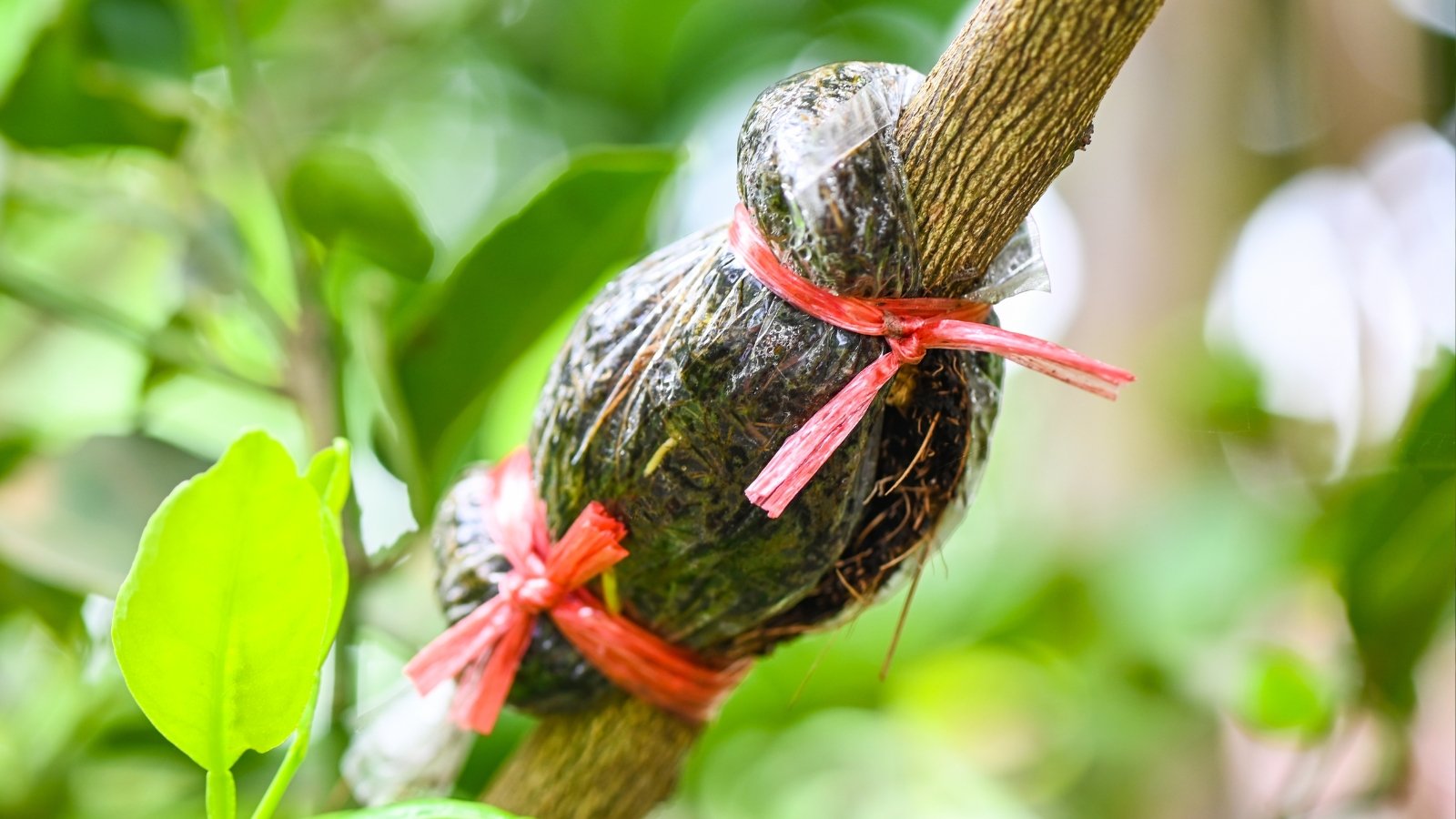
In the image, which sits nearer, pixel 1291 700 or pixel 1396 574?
pixel 1396 574

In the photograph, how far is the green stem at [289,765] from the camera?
0.33m

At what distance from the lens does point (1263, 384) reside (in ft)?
4.19

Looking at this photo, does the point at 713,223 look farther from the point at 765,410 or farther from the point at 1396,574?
the point at 1396,574

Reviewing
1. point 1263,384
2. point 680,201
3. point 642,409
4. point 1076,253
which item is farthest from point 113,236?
point 1263,384

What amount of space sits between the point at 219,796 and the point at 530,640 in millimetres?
143

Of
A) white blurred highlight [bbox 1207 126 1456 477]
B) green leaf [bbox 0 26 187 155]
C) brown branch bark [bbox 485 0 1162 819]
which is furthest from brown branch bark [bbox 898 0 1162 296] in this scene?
white blurred highlight [bbox 1207 126 1456 477]

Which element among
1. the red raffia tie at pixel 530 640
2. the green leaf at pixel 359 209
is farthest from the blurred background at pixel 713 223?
the red raffia tie at pixel 530 640

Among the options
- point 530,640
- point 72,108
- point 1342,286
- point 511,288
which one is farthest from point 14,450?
point 1342,286

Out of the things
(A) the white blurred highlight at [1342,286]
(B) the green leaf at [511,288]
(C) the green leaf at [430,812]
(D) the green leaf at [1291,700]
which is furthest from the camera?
(A) the white blurred highlight at [1342,286]

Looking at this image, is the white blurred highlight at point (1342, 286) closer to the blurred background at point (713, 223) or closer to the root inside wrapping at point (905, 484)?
the blurred background at point (713, 223)

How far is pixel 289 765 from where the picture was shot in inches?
13.3

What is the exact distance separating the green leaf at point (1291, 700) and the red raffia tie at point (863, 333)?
0.62 m

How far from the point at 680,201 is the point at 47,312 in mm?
679

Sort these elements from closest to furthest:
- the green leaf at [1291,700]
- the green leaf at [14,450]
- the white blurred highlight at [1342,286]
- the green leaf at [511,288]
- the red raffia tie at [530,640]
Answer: the red raffia tie at [530,640], the green leaf at [511,288], the green leaf at [14,450], the green leaf at [1291,700], the white blurred highlight at [1342,286]
